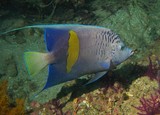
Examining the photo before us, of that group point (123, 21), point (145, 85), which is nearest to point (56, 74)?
point (145, 85)

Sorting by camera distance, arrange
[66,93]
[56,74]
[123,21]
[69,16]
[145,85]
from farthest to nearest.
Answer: [69,16] < [123,21] < [66,93] < [145,85] < [56,74]

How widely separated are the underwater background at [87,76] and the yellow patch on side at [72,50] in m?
1.18

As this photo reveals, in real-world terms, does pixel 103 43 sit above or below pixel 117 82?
above

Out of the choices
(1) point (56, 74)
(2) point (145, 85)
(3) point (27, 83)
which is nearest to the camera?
(1) point (56, 74)

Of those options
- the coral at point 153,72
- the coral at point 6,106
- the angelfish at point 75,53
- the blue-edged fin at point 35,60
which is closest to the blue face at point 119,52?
the angelfish at point 75,53

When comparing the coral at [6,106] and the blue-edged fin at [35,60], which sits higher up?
the blue-edged fin at [35,60]

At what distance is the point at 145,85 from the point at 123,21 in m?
2.45

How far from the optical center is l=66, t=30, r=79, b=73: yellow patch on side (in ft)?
8.95

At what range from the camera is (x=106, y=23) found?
239 inches

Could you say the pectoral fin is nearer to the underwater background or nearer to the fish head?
the fish head

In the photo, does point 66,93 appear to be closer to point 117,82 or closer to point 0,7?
point 117,82

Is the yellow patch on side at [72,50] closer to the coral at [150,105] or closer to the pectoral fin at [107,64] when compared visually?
the pectoral fin at [107,64]

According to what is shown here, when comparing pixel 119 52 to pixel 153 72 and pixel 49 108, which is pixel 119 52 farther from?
pixel 49 108

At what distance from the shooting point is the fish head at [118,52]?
2.92 m
